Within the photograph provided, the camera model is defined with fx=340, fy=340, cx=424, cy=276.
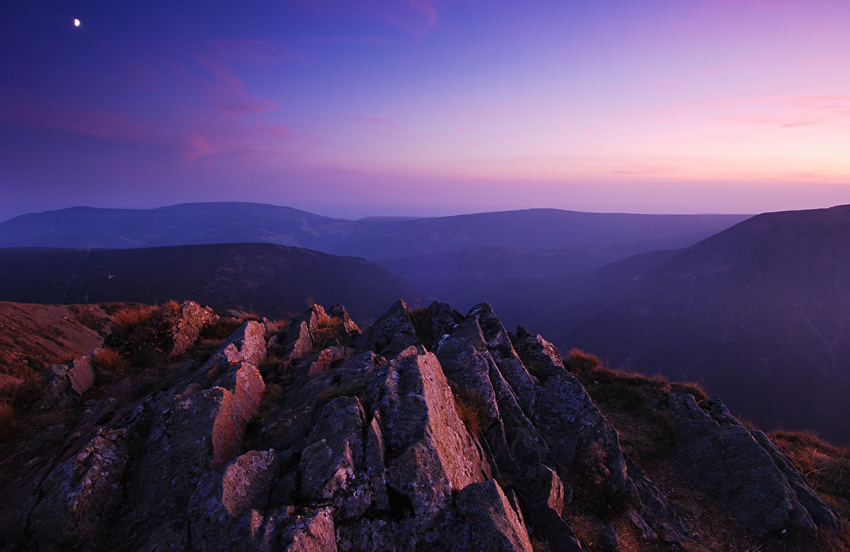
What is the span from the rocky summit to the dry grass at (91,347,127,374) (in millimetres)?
44

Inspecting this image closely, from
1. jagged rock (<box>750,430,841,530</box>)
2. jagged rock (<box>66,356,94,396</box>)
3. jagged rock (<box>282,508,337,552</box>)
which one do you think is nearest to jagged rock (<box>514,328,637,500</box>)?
jagged rock (<box>750,430,841,530</box>)

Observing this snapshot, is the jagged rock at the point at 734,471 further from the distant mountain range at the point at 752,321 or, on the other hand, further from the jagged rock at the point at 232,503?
the distant mountain range at the point at 752,321

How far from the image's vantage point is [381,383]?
6.68 m

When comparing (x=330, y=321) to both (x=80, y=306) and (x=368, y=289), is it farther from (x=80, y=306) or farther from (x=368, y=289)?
(x=368, y=289)

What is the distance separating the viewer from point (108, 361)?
34.0 feet

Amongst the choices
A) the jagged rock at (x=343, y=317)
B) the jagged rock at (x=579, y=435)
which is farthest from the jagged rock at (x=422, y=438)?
the jagged rock at (x=343, y=317)

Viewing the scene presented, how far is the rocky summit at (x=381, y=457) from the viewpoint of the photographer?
14.9 feet

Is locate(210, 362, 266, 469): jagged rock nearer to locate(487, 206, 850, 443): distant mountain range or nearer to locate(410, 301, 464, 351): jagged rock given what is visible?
locate(410, 301, 464, 351): jagged rock

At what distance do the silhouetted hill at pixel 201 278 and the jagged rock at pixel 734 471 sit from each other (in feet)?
260

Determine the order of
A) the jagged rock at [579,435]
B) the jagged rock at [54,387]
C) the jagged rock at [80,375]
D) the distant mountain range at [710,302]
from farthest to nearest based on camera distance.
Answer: the distant mountain range at [710,302] → the jagged rock at [80,375] → the jagged rock at [54,387] → the jagged rock at [579,435]

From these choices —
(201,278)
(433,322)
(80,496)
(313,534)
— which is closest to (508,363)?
(433,322)

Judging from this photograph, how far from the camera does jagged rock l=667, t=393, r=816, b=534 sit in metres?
7.49

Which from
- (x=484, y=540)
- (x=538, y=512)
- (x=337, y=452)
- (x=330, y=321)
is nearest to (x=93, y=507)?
(x=337, y=452)

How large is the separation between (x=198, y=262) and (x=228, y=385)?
483ft
